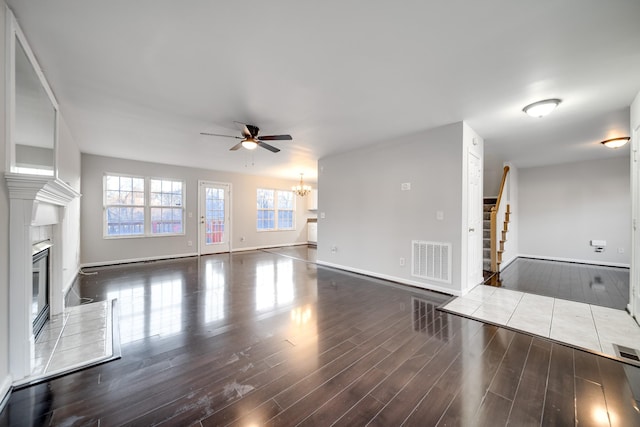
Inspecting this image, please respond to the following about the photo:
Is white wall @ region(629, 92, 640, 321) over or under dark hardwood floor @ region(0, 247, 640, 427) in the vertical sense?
over

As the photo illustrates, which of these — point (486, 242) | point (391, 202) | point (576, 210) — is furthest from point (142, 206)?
point (576, 210)

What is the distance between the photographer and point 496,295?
3.63 meters

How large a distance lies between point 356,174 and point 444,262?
2.28 m

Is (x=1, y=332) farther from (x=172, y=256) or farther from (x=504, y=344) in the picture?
(x=172, y=256)

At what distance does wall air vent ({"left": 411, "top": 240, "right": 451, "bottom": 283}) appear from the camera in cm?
368

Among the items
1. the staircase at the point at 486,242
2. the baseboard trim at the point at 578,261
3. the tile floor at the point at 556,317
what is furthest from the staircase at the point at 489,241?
the baseboard trim at the point at 578,261

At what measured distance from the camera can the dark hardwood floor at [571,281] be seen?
356cm

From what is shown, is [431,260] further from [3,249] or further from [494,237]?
[3,249]

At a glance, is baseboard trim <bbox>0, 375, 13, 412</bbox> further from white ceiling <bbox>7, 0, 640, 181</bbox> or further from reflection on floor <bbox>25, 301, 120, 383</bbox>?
white ceiling <bbox>7, 0, 640, 181</bbox>

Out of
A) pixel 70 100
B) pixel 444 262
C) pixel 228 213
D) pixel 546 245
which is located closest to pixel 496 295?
pixel 444 262

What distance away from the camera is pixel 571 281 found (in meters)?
4.41

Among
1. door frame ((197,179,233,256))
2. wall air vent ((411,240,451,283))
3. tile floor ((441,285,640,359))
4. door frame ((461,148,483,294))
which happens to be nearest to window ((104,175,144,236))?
door frame ((197,179,233,256))

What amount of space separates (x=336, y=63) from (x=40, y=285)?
146 inches

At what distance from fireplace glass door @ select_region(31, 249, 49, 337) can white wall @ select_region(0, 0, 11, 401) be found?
0.83 m
